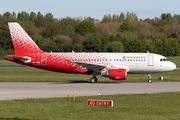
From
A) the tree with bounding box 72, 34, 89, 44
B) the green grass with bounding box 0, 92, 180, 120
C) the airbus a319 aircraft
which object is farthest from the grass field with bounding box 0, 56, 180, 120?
the tree with bounding box 72, 34, 89, 44

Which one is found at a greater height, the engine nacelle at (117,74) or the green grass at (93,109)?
the engine nacelle at (117,74)

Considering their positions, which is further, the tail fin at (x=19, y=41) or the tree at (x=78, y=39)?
the tree at (x=78, y=39)

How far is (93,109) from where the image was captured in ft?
65.2

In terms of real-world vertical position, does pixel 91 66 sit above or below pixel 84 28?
below

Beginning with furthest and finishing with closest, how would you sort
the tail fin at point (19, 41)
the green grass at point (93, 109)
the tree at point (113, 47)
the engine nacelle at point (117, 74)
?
the tree at point (113, 47) → the tail fin at point (19, 41) → the engine nacelle at point (117, 74) → the green grass at point (93, 109)

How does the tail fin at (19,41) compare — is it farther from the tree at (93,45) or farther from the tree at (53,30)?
the tree at (53,30)

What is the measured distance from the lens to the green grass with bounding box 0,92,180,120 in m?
17.6

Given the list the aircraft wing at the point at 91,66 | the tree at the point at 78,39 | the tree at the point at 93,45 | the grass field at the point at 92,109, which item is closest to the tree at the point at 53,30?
the tree at the point at 78,39

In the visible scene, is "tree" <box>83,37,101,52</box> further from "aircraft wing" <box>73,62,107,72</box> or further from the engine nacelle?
the engine nacelle

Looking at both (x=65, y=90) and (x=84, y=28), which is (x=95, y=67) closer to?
(x=65, y=90)

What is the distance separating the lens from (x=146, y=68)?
4131 cm

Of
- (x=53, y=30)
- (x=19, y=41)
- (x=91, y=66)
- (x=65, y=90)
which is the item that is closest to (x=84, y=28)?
(x=53, y=30)

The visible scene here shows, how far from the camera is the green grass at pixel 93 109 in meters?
17.6

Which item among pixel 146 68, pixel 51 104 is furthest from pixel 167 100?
pixel 146 68
